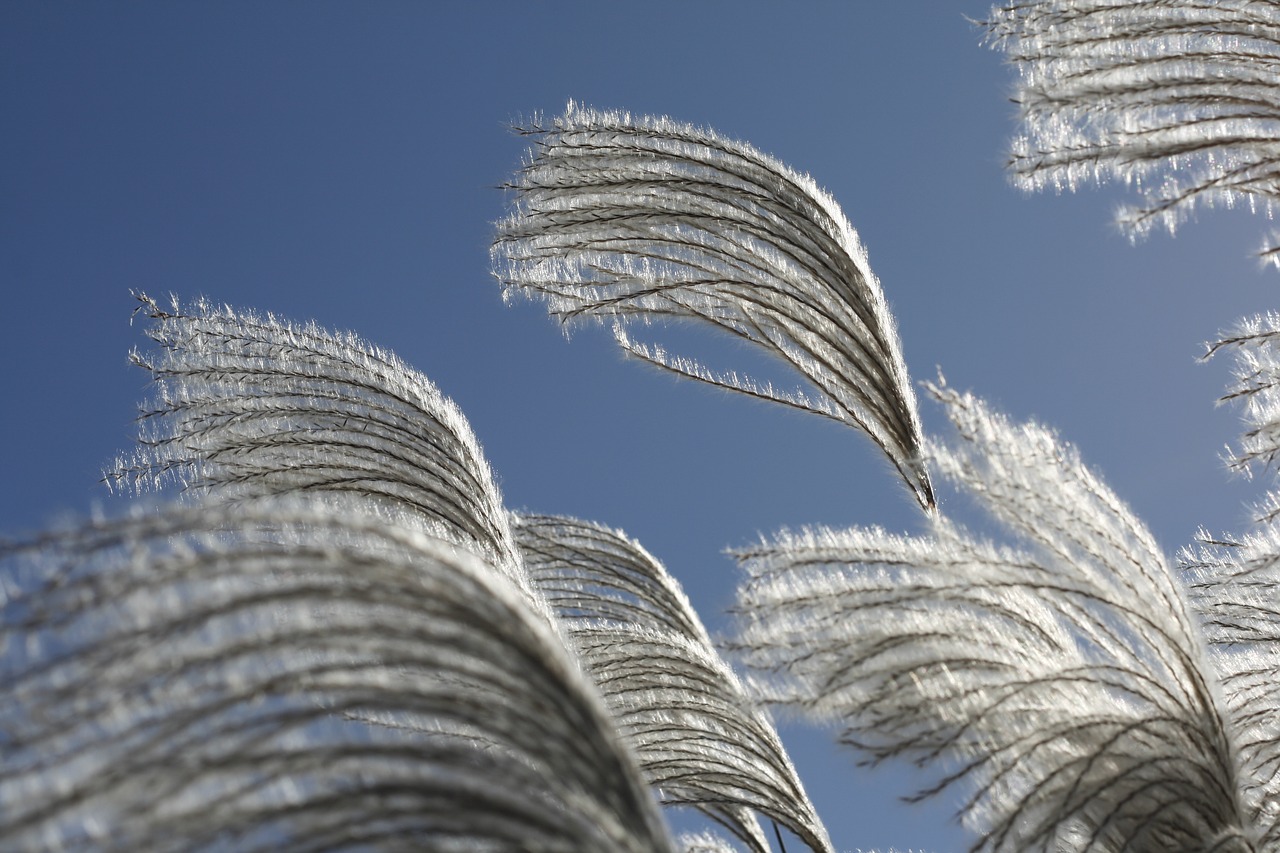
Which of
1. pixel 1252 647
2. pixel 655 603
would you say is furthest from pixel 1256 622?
pixel 655 603

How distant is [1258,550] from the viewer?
135 inches

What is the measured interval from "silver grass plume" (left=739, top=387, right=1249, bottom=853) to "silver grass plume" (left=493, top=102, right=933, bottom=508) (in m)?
0.61

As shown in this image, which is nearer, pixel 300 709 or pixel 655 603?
pixel 300 709

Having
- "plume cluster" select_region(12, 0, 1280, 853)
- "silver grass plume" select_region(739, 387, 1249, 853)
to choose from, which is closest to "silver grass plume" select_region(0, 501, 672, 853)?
"plume cluster" select_region(12, 0, 1280, 853)

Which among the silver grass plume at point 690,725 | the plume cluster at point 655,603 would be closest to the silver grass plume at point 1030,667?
the plume cluster at point 655,603

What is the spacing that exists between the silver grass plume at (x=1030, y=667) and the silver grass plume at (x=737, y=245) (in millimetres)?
607

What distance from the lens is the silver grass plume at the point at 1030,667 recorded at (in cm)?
236

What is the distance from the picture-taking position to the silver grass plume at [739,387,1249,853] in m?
2.36

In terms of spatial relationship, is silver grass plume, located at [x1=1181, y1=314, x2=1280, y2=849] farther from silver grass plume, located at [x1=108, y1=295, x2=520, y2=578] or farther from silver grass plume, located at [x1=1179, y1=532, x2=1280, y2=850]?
silver grass plume, located at [x1=108, y1=295, x2=520, y2=578]

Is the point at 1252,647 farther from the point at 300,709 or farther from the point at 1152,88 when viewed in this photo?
the point at 300,709

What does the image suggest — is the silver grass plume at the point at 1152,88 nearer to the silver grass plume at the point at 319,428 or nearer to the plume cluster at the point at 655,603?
the plume cluster at the point at 655,603

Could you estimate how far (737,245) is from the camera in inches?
132

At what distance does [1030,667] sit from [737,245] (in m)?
1.43

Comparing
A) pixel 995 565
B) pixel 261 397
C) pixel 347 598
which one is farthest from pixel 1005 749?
pixel 261 397
